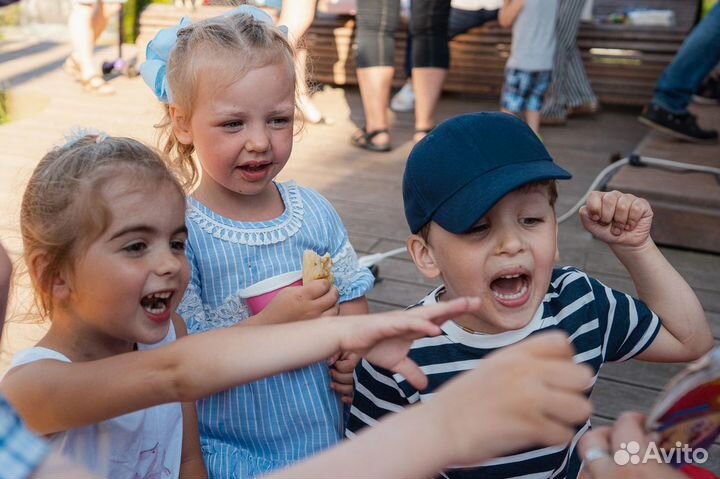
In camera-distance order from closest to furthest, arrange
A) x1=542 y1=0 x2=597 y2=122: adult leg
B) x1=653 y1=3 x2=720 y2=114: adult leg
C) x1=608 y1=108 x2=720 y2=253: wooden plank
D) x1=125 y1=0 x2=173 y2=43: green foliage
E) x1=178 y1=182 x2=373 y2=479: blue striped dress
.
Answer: x1=178 y1=182 x2=373 y2=479: blue striped dress → x1=608 y1=108 x2=720 y2=253: wooden plank → x1=653 y1=3 x2=720 y2=114: adult leg → x1=542 y1=0 x2=597 y2=122: adult leg → x1=125 y1=0 x2=173 y2=43: green foliage

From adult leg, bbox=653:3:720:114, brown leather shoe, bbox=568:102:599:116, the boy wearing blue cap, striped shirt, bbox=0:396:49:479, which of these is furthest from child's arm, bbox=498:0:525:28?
striped shirt, bbox=0:396:49:479

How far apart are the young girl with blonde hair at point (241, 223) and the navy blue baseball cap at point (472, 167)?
0.49 metres

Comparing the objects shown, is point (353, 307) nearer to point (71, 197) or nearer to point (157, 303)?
point (157, 303)

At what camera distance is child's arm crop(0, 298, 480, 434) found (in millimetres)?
1074

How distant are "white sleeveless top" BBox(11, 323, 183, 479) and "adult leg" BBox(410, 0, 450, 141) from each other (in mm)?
A: 2971

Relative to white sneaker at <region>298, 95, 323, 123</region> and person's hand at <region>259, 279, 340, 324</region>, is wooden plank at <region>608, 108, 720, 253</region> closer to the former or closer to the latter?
person's hand at <region>259, 279, 340, 324</region>

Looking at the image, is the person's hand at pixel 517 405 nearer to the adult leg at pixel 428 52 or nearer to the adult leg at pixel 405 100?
the adult leg at pixel 428 52

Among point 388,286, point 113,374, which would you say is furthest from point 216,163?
point 388,286

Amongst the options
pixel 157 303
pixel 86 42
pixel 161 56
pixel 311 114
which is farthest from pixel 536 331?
pixel 86 42

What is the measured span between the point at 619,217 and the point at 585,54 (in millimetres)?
4189

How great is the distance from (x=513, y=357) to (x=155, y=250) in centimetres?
75

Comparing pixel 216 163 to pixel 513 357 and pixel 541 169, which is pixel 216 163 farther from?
pixel 513 357

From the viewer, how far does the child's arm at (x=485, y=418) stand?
2.33 ft

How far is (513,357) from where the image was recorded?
735mm
